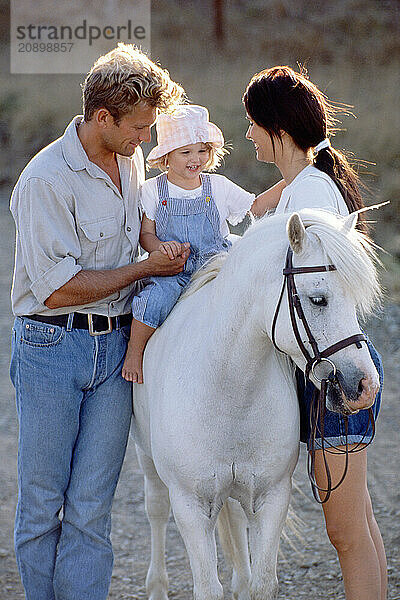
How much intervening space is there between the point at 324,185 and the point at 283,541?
7.62 ft

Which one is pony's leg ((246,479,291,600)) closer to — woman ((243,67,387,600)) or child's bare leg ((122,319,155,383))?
woman ((243,67,387,600))

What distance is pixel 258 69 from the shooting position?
56.7ft

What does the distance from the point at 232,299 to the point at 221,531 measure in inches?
53.4

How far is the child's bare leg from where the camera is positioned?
270 centimetres

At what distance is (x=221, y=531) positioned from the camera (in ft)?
10.6

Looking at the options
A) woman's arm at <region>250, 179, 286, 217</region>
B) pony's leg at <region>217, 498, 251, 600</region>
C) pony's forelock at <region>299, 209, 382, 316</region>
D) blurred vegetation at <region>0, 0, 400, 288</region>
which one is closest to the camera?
pony's forelock at <region>299, 209, 382, 316</region>

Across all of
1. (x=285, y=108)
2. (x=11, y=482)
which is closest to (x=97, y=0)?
(x=11, y=482)

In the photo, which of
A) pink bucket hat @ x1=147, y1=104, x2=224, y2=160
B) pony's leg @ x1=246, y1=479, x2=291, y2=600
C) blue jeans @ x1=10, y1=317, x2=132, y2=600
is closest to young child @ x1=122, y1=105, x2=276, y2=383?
pink bucket hat @ x1=147, y1=104, x2=224, y2=160

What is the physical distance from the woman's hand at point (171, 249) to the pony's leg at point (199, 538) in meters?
0.82

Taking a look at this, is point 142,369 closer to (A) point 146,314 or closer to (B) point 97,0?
(A) point 146,314

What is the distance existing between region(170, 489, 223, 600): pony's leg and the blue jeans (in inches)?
14.4

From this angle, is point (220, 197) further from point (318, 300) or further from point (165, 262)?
point (318, 300)

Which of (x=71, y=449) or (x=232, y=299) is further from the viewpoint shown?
(x=71, y=449)

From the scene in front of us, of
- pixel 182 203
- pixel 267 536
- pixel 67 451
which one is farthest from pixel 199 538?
pixel 182 203
